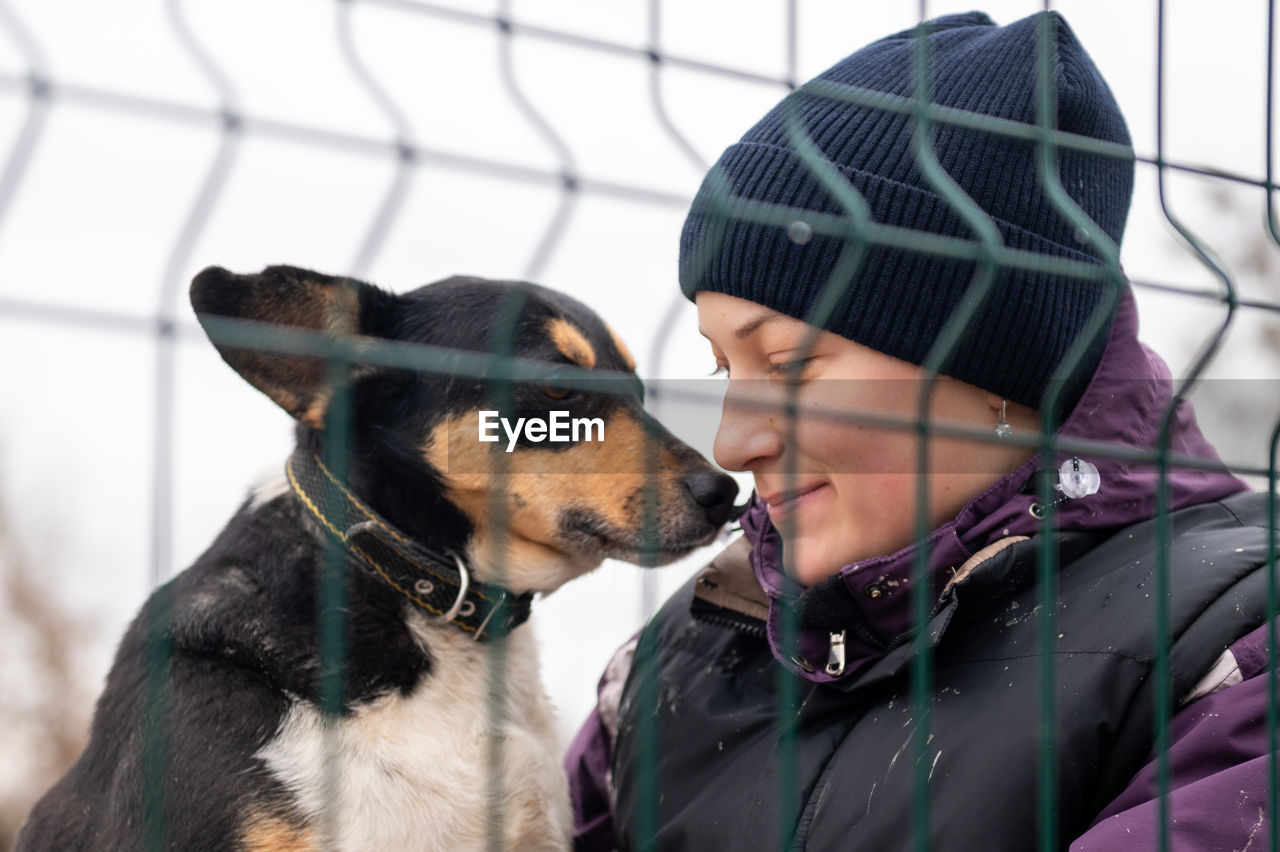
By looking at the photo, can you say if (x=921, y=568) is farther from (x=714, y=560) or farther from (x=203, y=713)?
(x=203, y=713)

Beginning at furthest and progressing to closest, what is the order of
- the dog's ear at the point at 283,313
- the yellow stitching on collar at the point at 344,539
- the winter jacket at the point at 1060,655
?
the yellow stitching on collar at the point at 344,539
the dog's ear at the point at 283,313
the winter jacket at the point at 1060,655

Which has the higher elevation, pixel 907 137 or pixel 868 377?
pixel 907 137

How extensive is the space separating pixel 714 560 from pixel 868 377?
22.5 inches

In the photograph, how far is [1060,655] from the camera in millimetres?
2086

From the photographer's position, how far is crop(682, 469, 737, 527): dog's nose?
292 centimetres

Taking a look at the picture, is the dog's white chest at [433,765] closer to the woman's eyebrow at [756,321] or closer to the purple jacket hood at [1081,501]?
the purple jacket hood at [1081,501]

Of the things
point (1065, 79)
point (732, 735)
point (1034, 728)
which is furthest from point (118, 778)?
point (1065, 79)

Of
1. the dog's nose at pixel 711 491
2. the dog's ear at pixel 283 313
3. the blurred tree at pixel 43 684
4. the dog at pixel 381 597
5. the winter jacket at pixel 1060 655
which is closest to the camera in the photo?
the winter jacket at pixel 1060 655

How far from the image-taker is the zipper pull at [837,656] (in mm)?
2301

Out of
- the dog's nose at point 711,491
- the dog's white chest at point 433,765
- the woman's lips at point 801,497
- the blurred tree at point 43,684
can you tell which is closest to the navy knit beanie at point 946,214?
the woman's lips at point 801,497

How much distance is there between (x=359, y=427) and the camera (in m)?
2.77

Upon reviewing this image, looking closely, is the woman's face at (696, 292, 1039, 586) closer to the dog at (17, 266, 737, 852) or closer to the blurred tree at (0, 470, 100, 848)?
the dog at (17, 266, 737, 852)

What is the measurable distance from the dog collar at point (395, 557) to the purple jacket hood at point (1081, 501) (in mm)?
634
